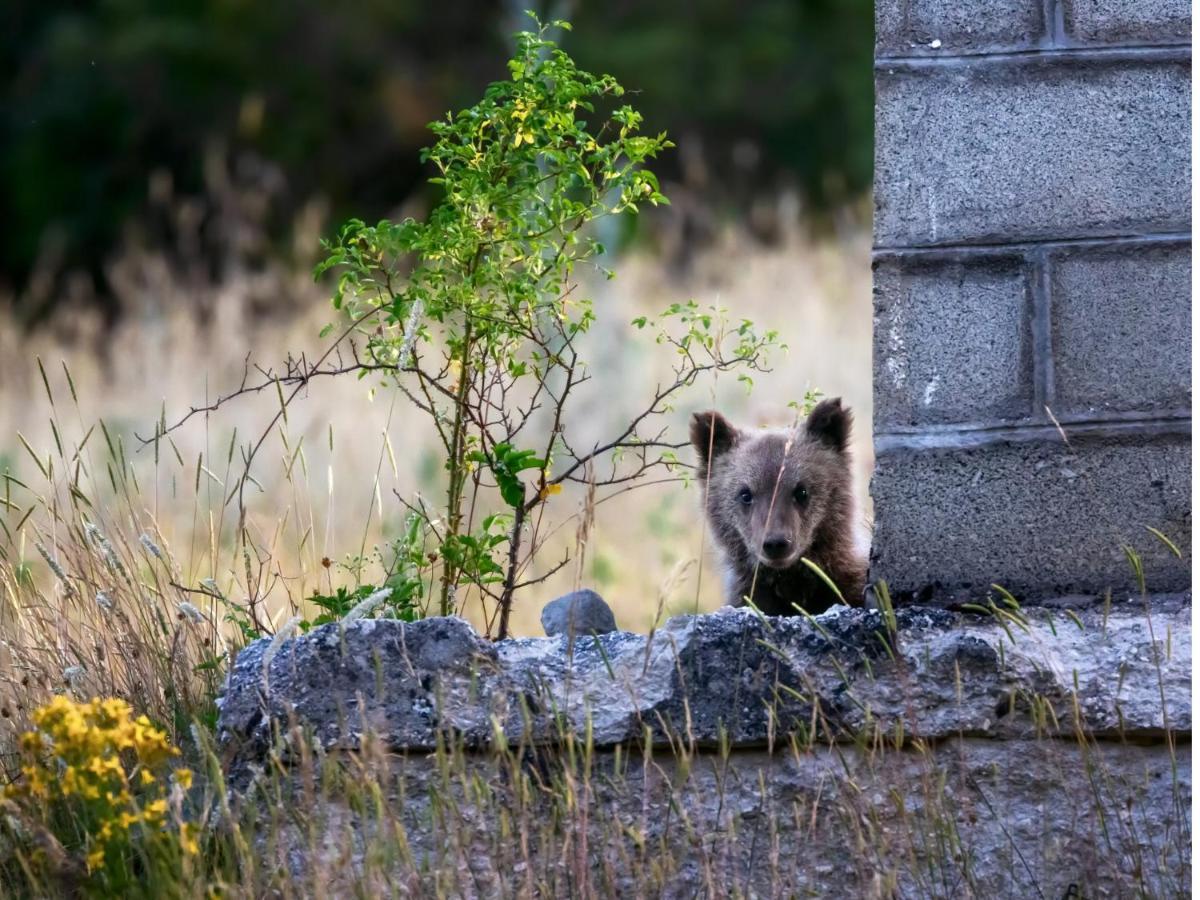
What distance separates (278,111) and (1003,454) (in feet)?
56.3

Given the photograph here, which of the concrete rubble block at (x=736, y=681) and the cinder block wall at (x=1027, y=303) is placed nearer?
the concrete rubble block at (x=736, y=681)

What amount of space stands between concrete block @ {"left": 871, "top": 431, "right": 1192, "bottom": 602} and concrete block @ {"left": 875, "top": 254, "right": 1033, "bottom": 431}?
93 mm

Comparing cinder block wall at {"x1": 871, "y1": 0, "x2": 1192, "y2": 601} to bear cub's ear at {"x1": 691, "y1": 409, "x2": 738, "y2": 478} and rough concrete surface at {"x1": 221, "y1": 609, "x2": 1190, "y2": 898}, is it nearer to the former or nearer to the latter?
rough concrete surface at {"x1": 221, "y1": 609, "x2": 1190, "y2": 898}

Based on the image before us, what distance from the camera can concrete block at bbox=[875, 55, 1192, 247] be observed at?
3.55 m

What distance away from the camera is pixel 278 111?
19.6 metres

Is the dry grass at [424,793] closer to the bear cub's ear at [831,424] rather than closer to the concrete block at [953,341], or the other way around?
the concrete block at [953,341]

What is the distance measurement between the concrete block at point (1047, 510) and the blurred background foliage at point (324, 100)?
47.5ft

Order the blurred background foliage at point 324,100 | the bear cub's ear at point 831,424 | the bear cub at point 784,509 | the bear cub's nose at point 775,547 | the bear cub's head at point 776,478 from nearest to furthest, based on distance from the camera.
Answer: the bear cub's nose at point 775,547 < the bear cub at point 784,509 < the bear cub's head at point 776,478 < the bear cub's ear at point 831,424 < the blurred background foliage at point 324,100

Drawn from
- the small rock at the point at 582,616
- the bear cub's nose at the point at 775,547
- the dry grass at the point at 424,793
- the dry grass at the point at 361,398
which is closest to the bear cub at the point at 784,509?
the bear cub's nose at the point at 775,547

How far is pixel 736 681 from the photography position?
11.2ft

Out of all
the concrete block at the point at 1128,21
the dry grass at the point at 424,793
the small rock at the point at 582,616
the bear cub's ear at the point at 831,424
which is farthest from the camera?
the bear cub's ear at the point at 831,424

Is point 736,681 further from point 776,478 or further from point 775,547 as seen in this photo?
point 776,478

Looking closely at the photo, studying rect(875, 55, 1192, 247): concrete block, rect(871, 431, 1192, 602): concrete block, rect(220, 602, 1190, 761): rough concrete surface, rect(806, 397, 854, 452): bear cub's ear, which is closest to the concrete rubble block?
rect(220, 602, 1190, 761): rough concrete surface

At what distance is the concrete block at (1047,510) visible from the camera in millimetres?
3580
